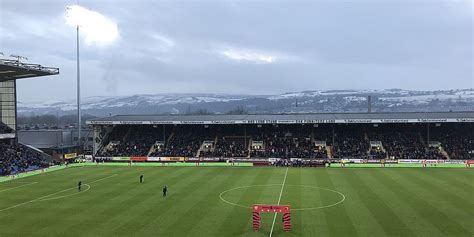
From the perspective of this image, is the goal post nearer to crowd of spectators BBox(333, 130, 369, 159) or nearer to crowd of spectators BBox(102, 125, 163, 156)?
crowd of spectators BBox(333, 130, 369, 159)

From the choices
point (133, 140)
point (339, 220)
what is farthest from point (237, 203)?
point (133, 140)

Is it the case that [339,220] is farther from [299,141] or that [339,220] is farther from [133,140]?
[133,140]

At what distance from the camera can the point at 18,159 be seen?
6400 centimetres

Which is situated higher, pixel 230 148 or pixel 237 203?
pixel 230 148

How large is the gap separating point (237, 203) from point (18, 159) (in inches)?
1744

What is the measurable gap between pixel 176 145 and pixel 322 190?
142ft

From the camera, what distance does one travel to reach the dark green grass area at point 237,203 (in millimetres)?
26750

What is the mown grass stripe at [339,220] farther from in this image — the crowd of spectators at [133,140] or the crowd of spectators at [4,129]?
the crowd of spectators at [4,129]

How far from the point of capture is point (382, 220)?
28.3m

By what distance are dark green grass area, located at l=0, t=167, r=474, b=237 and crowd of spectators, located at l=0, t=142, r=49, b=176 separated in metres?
6.87

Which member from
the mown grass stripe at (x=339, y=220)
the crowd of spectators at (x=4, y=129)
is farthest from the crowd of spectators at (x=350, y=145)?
the crowd of spectators at (x=4, y=129)

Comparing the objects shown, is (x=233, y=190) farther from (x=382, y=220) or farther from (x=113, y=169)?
(x=113, y=169)

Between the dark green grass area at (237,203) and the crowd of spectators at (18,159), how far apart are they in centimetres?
687

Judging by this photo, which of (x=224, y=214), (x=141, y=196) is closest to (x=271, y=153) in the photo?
(x=141, y=196)
